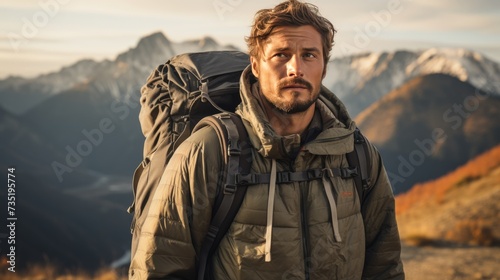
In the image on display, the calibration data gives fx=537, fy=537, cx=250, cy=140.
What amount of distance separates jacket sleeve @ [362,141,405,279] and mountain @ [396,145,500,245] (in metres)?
9.83

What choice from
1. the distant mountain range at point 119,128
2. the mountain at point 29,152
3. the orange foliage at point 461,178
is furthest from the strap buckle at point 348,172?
the mountain at point 29,152

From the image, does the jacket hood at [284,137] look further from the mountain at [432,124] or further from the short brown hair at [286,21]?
the mountain at [432,124]

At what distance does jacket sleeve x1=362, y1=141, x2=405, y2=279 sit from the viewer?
296cm

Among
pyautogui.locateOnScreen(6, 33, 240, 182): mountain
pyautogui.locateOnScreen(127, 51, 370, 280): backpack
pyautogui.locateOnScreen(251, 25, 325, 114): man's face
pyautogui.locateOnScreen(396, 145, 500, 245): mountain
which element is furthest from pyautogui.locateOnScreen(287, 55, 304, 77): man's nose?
pyautogui.locateOnScreen(6, 33, 240, 182): mountain

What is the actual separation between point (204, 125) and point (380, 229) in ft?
3.91

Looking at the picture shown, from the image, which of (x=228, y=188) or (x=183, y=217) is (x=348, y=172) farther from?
(x=183, y=217)

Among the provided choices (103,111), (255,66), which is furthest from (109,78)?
(255,66)

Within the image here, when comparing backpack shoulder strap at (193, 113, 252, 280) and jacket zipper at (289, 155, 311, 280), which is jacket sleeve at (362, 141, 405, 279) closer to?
jacket zipper at (289, 155, 311, 280)

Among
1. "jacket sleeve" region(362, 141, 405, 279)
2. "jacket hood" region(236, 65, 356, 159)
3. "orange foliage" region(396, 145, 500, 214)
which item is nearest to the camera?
"jacket hood" region(236, 65, 356, 159)

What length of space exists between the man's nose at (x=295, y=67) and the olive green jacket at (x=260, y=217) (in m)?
0.23

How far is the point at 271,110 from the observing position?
9.15ft

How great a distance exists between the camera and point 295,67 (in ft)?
8.88

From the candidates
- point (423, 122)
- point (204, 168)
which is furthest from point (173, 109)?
point (423, 122)

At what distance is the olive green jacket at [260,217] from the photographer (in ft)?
8.15
